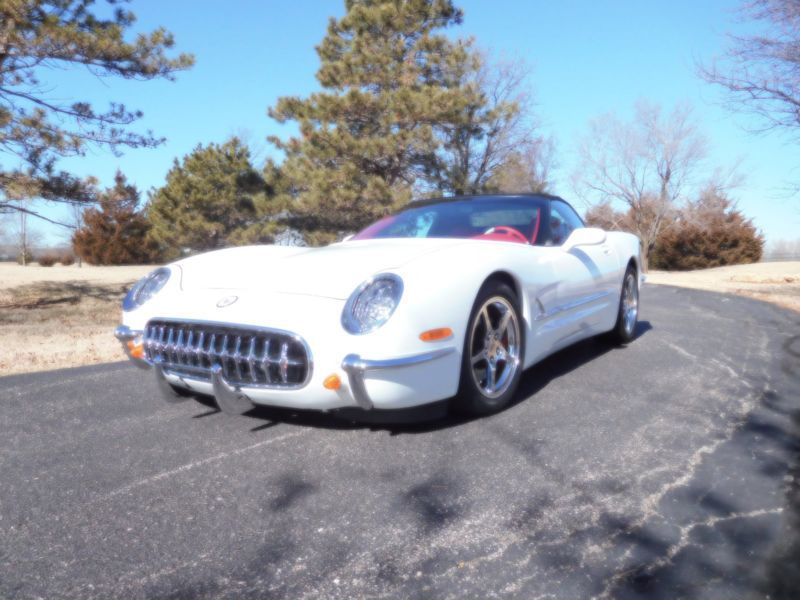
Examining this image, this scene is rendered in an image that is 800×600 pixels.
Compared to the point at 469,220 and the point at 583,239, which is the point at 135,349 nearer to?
the point at 469,220

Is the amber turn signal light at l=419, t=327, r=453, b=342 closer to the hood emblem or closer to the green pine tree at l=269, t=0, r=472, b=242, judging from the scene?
the hood emblem

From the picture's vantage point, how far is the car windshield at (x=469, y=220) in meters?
4.04

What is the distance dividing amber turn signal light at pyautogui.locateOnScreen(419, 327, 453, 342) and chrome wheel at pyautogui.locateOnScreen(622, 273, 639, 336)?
2847mm

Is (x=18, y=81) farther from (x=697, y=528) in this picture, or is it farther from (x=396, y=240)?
(x=697, y=528)

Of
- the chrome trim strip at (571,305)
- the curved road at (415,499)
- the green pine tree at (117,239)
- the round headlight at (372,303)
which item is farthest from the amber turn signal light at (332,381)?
the green pine tree at (117,239)

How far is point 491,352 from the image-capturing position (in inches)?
122

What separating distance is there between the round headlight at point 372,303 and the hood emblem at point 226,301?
0.57 meters

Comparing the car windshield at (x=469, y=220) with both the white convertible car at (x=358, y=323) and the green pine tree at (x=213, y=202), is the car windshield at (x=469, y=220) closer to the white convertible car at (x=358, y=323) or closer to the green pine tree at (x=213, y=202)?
the white convertible car at (x=358, y=323)

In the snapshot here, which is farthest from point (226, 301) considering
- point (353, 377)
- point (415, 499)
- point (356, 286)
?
point (415, 499)

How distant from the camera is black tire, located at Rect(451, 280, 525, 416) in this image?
289cm

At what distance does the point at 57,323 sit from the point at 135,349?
6974 millimetres

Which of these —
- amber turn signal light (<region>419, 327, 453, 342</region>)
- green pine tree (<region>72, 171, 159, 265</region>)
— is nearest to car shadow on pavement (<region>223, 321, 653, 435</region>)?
amber turn signal light (<region>419, 327, 453, 342</region>)

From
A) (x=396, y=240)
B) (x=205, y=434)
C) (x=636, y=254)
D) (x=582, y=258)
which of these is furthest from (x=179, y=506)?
(x=636, y=254)

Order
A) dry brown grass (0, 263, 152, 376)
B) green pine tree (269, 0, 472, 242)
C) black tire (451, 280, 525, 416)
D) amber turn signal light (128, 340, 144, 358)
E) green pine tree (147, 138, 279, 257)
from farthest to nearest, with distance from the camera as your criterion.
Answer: green pine tree (147, 138, 279, 257)
green pine tree (269, 0, 472, 242)
dry brown grass (0, 263, 152, 376)
amber turn signal light (128, 340, 144, 358)
black tire (451, 280, 525, 416)
